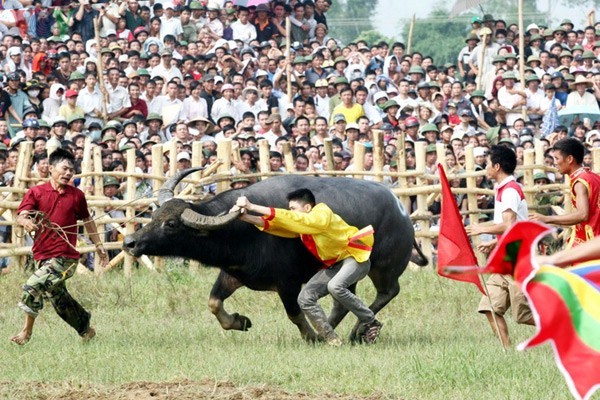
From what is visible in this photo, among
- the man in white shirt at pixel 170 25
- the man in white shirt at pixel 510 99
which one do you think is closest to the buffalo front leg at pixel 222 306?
the man in white shirt at pixel 510 99

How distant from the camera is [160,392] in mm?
7707

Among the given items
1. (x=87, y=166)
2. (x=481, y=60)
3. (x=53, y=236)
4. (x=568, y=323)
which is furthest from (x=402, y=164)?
(x=568, y=323)

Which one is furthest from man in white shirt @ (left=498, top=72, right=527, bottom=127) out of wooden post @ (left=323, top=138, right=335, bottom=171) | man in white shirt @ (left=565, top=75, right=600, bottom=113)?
wooden post @ (left=323, top=138, right=335, bottom=171)

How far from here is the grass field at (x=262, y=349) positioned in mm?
8109

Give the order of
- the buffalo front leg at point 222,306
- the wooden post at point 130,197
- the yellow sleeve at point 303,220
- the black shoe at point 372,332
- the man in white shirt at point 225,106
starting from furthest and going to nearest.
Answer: the man in white shirt at point 225,106
the wooden post at point 130,197
the buffalo front leg at point 222,306
the black shoe at point 372,332
the yellow sleeve at point 303,220

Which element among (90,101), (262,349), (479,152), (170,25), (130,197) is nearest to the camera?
(262,349)

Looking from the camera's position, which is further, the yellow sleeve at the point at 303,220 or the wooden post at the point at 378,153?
the wooden post at the point at 378,153

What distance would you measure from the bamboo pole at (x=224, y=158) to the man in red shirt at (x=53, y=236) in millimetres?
4766

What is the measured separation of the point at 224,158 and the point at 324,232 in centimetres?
533

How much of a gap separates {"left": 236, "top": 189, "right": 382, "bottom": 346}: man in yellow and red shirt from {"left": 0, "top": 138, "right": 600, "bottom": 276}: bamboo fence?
4200 millimetres

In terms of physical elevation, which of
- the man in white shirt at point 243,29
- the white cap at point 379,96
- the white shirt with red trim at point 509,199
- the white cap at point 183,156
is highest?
the man in white shirt at point 243,29

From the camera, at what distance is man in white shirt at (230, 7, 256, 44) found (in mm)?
21547

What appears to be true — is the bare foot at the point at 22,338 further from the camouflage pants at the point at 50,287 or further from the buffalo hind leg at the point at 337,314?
the buffalo hind leg at the point at 337,314

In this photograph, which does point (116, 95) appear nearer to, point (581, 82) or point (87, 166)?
point (87, 166)
